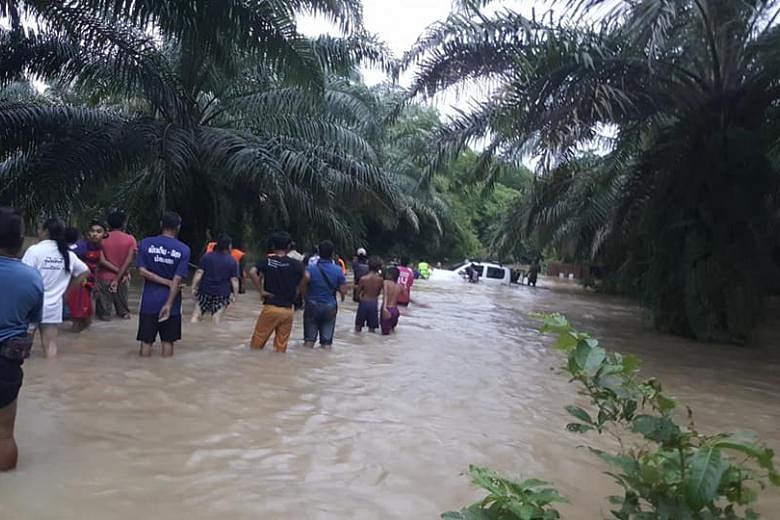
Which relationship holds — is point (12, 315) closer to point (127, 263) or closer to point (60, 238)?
point (60, 238)

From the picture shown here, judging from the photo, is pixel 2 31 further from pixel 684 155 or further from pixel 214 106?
pixel 684 155

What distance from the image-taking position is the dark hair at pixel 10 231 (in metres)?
3.98

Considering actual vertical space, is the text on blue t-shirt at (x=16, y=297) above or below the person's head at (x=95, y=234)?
below

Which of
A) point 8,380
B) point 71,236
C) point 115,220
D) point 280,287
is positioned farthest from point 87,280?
point 8,380

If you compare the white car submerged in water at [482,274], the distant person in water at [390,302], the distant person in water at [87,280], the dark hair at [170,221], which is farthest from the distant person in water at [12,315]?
the white car submerged in water at [482,274]

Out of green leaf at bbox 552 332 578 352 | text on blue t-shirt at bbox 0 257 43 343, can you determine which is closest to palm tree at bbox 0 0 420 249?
text on blue t-shirt at bbox 0 257 43 343

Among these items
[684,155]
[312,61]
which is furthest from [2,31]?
[684,155]

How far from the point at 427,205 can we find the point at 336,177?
19110 mm

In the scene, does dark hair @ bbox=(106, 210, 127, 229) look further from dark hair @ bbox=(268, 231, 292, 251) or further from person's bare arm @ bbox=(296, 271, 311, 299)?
person's bare arm @ bbox=(296, 271, 311, 299)

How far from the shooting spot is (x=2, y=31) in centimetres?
1220

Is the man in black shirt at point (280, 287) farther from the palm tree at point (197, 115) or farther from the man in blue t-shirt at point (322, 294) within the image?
the palm tree at point (197, 115)

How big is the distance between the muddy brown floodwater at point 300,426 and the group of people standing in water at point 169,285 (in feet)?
1.06

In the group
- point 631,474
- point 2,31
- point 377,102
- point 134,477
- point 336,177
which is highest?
point 377,102

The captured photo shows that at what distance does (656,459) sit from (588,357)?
47 centimetres
